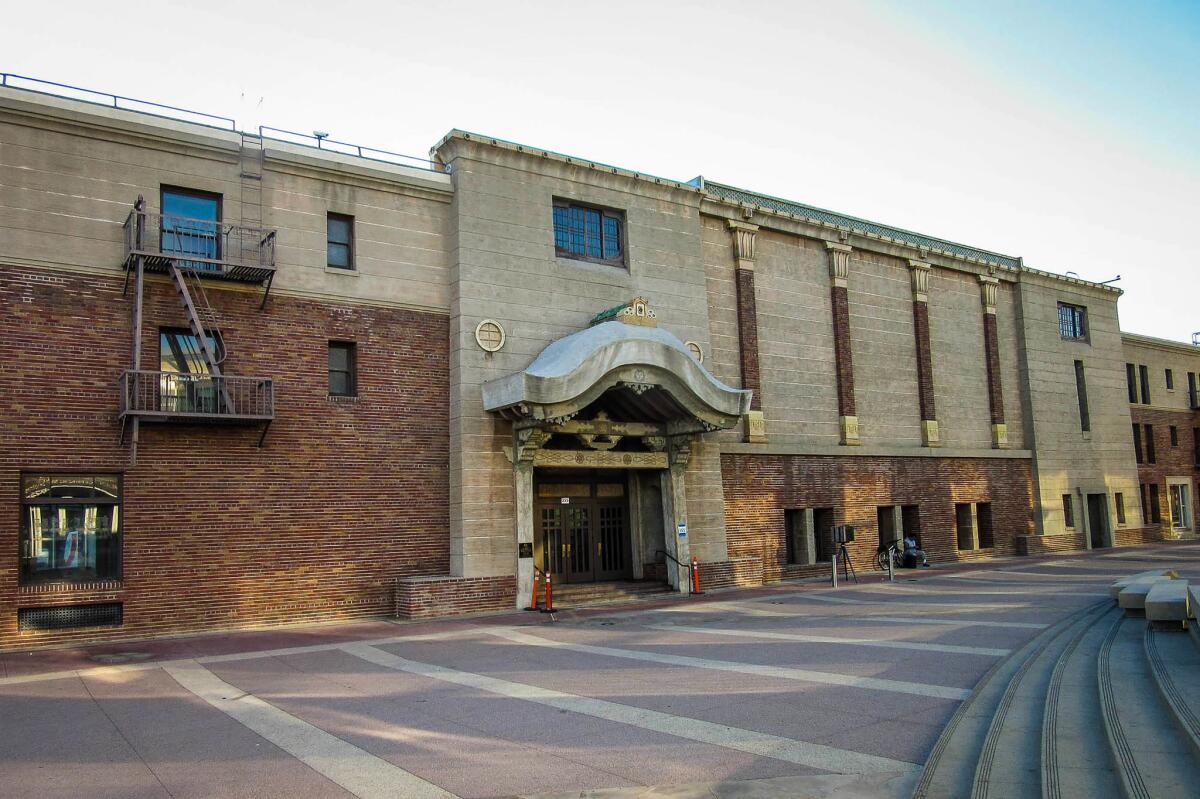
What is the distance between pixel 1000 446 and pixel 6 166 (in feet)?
106

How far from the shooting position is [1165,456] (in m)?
44.6

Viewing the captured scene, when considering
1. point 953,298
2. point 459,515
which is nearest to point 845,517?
point 953,298

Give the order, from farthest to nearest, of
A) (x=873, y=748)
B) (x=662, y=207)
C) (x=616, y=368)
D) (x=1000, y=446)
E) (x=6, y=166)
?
(x=1000, y=446)
(x=662, y=207)
(x=616, y=368)
(x=6, y=166)
(x=873, y=748)

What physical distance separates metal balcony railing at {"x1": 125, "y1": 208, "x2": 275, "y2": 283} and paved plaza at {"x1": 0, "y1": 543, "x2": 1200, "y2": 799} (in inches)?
287

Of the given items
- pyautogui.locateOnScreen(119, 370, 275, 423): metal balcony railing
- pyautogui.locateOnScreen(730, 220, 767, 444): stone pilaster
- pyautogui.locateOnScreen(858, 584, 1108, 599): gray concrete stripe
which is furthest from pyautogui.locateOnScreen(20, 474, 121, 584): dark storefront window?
pyautogui.locateOnScreen(858, 584, 1108, 599): gray concrete stripe

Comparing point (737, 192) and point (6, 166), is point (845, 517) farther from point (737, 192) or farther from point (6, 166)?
point (6, 166)

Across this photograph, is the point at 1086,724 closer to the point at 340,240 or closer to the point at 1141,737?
the point at 1141,737

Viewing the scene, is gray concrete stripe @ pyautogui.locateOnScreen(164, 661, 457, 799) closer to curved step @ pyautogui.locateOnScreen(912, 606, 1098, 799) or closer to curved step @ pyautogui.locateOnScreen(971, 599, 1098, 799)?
curved step @ pyautogui.locateOnScreen(912, 606, 1098, 799)

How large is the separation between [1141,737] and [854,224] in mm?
26378

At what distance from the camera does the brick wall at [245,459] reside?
17.2 metres

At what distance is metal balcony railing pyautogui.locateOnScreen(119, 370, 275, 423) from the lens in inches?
690

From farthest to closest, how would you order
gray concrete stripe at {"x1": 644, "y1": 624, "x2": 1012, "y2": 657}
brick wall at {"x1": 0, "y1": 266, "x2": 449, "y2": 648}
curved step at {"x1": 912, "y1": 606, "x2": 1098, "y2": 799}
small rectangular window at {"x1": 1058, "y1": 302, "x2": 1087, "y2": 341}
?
small rectangular window at {"x1": 1058, "y1": 302, "x2": 1087, "y2": 341}
brick wall at {"x1": 0, "y1": 266, "x2": 449, "y2": 648}
gray concrete stripe at {"x1": 644, "y1": 624, "x2": 1012, "y2": 657}
curved step at {"x1": 912, "y1": 606, "x2": 1098, "y2": 799}

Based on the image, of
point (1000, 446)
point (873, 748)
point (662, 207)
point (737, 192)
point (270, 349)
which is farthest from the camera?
point (1000, 446)

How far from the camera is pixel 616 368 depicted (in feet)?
69.4
